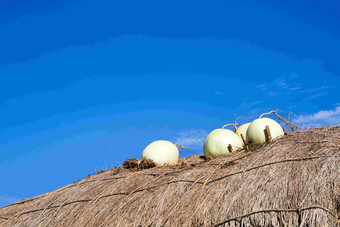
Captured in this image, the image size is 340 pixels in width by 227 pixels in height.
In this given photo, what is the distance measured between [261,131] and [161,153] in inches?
64.5

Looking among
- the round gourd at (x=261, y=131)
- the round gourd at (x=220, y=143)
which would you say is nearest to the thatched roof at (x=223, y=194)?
the round gourd at (x=261, y=131)

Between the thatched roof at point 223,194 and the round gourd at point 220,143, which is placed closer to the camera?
the thatched roof at point 223,194

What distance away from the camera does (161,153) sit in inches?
255

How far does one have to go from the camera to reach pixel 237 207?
4.31 metres

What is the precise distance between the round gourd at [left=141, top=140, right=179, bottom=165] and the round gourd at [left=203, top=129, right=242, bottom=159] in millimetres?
597

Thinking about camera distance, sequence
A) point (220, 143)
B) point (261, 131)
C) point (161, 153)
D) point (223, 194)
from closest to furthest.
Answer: point (223, 194) < point (261, 131) < point (220, 143) < point (161, 153)

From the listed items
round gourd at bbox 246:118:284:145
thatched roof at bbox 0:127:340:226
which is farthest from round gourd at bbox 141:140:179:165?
round gourd at bbox 246:118:284:145

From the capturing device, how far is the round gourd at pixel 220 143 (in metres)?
6.11

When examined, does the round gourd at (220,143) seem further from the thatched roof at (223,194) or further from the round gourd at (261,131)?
the thatched roof at (223,194)

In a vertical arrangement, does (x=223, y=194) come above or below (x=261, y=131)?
below

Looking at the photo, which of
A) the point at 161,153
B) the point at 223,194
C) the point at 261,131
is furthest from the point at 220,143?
the point at 223,194

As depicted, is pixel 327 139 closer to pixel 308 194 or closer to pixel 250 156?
pixel 250 156

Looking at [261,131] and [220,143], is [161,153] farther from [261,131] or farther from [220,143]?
[261,131]

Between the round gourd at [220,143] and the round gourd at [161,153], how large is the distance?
0.60m
